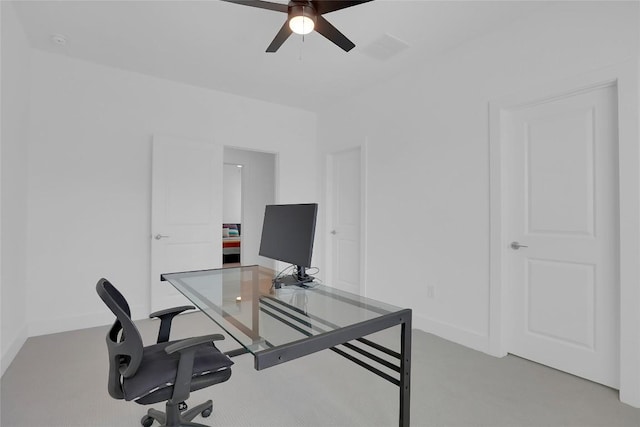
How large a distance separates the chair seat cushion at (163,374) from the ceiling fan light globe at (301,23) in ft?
6.46

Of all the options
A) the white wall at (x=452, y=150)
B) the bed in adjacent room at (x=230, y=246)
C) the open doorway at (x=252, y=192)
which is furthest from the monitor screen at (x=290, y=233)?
the bed in adjacent room at (x=230, y=246)

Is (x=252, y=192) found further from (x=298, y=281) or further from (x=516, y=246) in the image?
(x=516, y=246)

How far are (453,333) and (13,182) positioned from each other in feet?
13.1

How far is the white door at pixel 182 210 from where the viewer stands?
3.71 m

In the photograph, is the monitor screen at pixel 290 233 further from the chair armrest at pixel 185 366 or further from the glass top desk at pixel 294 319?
the chair armrest at pixel 185 366

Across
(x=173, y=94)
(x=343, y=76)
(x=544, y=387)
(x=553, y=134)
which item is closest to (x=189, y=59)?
(x=173, y=94)

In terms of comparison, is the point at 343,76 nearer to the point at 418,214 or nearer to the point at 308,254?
the point at 418,214

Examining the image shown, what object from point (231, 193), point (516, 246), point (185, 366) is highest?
point (231, 193)

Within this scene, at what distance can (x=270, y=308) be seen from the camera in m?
1.66

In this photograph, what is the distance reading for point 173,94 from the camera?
3.91 m

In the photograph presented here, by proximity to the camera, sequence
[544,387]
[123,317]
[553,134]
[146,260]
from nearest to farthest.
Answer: [123,317], [544,387], [553,134], [146,260]

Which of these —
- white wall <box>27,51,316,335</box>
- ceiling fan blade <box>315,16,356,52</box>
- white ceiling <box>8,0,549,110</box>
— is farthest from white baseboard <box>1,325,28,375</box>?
ceiling fan blade <box>315,16,356,52</box>

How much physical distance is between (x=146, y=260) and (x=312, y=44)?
9.47 ft

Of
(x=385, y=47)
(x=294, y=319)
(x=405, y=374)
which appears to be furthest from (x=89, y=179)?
(x=405, y=374)
